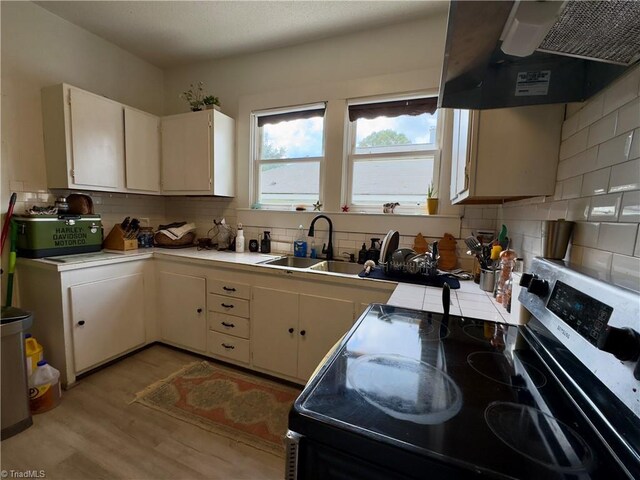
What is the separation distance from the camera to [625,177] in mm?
704

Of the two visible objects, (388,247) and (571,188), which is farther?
(388,247)

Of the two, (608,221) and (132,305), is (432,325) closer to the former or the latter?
(608,221)

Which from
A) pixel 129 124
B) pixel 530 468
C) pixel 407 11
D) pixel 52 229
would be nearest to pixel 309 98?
pixel 407 11

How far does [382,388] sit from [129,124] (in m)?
3.03

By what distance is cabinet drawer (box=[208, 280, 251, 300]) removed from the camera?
2149mm

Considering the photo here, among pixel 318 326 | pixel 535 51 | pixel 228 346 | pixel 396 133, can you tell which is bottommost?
pixel 228 346

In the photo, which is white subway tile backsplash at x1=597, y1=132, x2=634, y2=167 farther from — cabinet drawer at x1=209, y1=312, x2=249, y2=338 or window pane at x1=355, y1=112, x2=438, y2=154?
cabinet drawer at x1=209, y1=312, x2=249, y2=338

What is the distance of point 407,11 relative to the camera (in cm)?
214

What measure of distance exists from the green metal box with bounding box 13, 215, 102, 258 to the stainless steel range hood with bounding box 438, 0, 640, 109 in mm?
2637

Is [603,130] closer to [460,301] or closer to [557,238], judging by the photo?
[557,238]

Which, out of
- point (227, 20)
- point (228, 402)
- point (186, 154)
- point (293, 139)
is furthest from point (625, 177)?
point (186, 154)

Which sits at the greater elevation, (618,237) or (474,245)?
(618,237)

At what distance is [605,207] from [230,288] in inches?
81.6

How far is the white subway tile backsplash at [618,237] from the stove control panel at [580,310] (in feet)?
0.47
